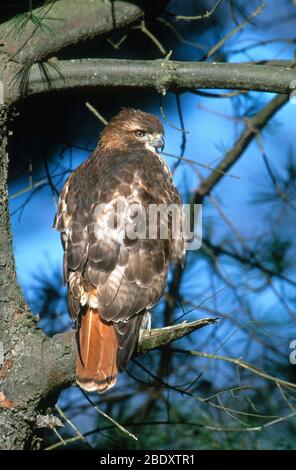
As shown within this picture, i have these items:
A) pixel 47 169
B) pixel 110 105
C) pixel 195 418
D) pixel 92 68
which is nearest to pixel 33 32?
pixel 92 68

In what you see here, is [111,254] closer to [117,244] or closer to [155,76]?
[117,244]

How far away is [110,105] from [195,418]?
1.89m

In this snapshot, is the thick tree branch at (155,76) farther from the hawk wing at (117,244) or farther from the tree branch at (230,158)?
the tree branch at (230,158)

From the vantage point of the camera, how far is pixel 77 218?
384cm

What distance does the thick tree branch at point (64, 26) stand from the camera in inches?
144

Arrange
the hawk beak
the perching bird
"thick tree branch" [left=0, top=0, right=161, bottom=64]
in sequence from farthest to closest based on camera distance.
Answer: the hawk beak
"thick tree branch" [left=0, top=0, right=161, bottom=64]
the perching bird

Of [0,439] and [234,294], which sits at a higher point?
[234,294]

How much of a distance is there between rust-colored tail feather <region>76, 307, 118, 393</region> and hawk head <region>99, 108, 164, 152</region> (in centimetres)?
117

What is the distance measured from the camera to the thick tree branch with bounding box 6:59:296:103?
3549 millimetres

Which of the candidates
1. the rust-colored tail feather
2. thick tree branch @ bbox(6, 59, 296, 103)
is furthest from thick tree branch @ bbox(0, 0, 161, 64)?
the rust-colored tail feather

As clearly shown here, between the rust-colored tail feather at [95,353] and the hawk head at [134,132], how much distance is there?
1.17 m

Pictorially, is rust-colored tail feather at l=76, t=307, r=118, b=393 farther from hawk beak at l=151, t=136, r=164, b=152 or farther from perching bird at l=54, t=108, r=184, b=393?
hawk beak at l=151, t=136, r=164, b=152

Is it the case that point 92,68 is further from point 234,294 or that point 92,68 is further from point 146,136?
point 234,294

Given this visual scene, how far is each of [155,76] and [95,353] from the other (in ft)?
3.82
